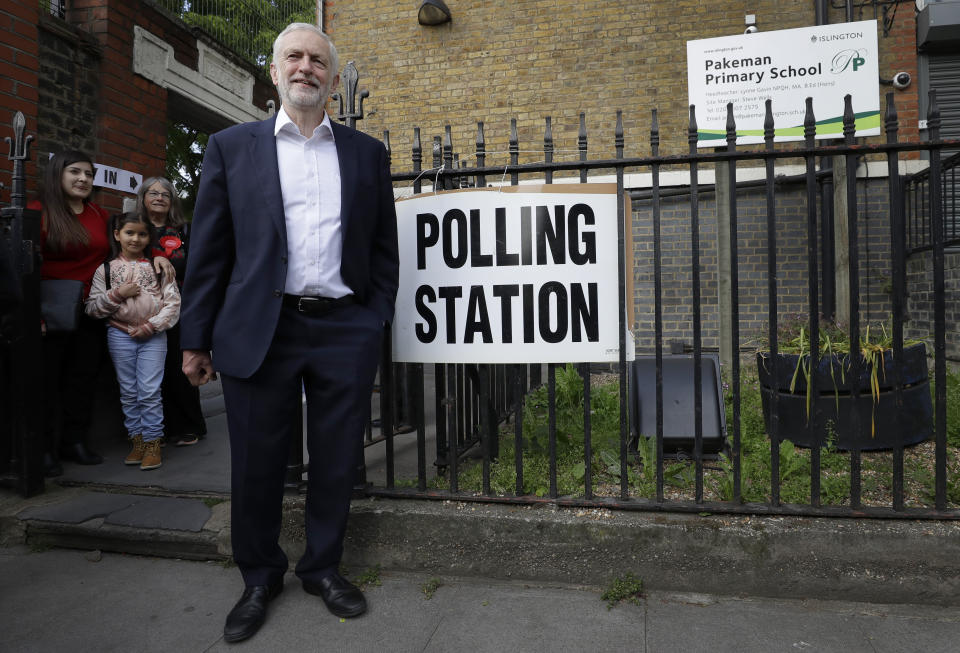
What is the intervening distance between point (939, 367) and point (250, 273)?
259 centimetres

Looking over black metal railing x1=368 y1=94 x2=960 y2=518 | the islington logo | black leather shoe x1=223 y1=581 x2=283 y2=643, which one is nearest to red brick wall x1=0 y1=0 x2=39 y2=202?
black metal railing x1=368 y1=94 x2=960 y2=518

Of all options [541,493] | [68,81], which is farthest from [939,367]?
[68,81]

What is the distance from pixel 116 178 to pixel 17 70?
3.79 ft

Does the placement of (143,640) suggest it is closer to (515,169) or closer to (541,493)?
(541,493)

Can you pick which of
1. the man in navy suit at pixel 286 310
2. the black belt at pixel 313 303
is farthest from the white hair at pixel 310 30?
the black belt at pixel 313 303

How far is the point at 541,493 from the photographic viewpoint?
8.73 feet

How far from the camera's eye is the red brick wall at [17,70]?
12.2ft

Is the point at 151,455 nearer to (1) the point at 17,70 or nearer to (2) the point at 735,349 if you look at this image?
(1) the point at 17,70

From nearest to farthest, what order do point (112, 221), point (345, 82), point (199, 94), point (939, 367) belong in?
point (939, 367)
point (345, 82)
point (112, 221)
point (199, 94)

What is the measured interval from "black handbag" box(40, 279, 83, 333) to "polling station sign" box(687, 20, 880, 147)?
4955 millimetres

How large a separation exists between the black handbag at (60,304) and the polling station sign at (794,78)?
4955 millimetres

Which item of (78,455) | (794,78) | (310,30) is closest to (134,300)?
(78,455)

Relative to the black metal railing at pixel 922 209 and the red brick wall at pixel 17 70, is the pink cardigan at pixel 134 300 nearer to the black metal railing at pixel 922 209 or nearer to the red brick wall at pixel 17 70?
the red brick wall at pixel 17 70

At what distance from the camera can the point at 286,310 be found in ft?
7.40
